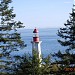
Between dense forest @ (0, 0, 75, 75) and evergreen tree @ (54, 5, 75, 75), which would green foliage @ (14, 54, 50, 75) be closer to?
dense forest @ (0, 0, 75, 75)

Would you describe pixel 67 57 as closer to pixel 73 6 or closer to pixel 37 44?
pixel 37 44

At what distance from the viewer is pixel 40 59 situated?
66.6ft

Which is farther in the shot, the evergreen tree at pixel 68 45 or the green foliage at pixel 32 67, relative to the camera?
Answer: the evergreen tree at pixel 68 45

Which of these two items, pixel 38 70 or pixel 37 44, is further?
pixel 37 44

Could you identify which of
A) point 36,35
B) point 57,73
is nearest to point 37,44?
point 36,35

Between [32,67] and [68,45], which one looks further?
[68,45]

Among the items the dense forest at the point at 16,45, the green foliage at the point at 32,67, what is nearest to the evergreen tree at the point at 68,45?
the dense forest at the point at 16,45

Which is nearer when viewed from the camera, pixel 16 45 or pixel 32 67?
pixel 32 67

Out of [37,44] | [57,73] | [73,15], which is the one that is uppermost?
[73,15]

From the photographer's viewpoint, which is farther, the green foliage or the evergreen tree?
the evergreen tree

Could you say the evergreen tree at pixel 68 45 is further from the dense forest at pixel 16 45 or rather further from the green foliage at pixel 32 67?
the green foliage at pixel 32 67

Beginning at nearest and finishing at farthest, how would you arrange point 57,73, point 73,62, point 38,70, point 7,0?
1. point 38,70
2. point 57,73
3. point 73,62
4. point 7,0

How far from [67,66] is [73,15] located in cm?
401

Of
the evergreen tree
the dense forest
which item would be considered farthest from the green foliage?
the evergreen tree
